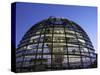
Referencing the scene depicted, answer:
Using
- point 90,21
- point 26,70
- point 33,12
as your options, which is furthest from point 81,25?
point 26,70

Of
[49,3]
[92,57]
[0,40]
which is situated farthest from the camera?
[92,57]

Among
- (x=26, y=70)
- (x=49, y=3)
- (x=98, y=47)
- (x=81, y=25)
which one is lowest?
(x=26, y=70)

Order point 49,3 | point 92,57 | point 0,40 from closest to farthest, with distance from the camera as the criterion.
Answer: point 0,40, point 49,3, point 92,57

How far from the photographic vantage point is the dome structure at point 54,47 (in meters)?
2.89

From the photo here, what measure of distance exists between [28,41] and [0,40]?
0.32 meters

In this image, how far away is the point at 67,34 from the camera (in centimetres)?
310

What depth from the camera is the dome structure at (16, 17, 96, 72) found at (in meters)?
2.89

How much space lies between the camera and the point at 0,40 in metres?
2.82

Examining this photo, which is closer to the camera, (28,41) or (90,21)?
(28,41)

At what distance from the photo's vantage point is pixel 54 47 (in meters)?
3.02

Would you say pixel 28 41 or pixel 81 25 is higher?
pixel 81 25

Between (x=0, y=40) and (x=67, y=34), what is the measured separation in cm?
81

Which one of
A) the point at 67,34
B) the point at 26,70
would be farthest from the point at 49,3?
the point at 26,70

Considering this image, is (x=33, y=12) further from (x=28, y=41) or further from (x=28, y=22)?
(x=28, y=41)
